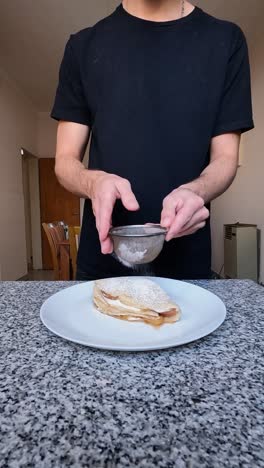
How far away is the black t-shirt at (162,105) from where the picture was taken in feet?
2.58

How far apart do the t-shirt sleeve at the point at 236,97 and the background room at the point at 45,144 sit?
7.58ft

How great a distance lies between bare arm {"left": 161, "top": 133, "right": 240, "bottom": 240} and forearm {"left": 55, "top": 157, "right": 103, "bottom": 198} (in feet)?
0.61

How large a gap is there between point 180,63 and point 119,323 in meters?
0.67

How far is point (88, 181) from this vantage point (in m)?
0.63

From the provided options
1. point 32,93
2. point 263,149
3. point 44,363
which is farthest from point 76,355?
point 32,93

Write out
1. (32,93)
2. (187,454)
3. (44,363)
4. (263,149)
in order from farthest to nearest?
(32,93) → (263,149) → (44,363) → (187,454)

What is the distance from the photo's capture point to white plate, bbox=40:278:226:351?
38 cm

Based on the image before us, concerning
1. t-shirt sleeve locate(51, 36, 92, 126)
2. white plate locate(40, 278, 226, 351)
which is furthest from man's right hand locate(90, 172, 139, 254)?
t-shirt sleeve locate(51, 36, 92, 126)

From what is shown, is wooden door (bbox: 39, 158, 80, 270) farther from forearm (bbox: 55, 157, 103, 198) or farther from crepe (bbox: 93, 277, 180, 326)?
crepe (bbox: 93, 277, 180, 326)

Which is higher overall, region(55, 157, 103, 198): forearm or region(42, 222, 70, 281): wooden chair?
region(55, 157, 103, 198): forearm

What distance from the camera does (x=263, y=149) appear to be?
292 cm

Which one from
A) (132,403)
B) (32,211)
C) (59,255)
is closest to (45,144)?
(32,211)

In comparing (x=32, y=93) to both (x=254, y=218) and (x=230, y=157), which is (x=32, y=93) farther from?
(x=230, y=157)

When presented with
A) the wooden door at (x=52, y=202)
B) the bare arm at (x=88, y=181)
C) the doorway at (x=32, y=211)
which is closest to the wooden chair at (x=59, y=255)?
the bare arm at (x=88, y=181)
